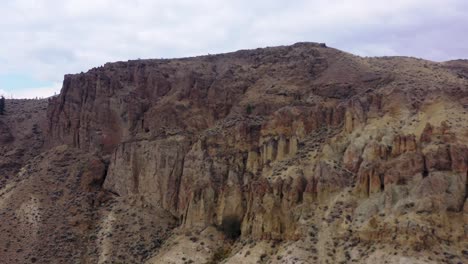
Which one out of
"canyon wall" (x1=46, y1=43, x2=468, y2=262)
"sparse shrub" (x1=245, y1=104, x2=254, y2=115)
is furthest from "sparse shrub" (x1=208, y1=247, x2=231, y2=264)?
"sparse shrub" (x1=245, y1=104, x2=254, y2=115)

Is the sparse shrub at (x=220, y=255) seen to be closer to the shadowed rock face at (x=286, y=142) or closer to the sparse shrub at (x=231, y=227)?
the sparse shrub at (x=231, y=227)

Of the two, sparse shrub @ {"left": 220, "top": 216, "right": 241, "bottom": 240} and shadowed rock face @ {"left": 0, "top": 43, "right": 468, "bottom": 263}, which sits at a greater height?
shadowed rock face @ {"left": 0, "top": 43, "right": 468, "bottom": 263}

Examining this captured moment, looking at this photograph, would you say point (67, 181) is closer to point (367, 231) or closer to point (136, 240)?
point (136, 240)

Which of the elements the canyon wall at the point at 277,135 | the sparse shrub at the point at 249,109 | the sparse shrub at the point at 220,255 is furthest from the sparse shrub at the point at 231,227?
the sparse shrub at the point at 249,109

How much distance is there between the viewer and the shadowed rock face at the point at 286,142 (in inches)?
2264

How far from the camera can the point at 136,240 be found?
234ft

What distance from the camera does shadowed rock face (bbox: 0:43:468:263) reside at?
57.5m

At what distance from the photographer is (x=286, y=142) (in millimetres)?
70875

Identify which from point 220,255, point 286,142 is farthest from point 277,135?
point 220,255

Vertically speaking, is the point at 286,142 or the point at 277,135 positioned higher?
the point at 277,135

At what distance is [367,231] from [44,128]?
53.1m

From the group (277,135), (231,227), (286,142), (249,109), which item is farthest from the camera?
(249,109)

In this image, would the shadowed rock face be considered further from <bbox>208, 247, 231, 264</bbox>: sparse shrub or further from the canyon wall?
<bbox>208, 247, 231, 264</bbox>: sparse shrub

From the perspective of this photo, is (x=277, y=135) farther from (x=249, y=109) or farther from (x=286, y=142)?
(x=249, y=109)
